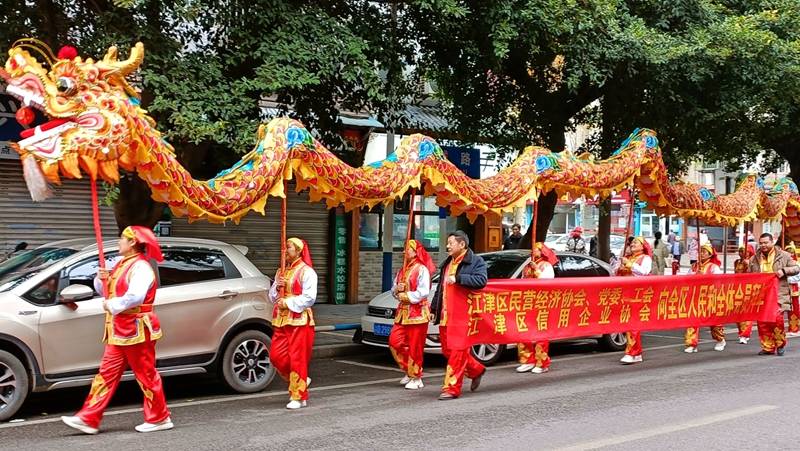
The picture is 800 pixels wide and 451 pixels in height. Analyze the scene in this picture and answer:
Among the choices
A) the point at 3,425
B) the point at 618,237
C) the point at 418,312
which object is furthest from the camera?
the point at 618,237

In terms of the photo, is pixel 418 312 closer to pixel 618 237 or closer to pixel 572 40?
pixel 572 40

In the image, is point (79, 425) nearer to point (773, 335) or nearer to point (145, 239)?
point (145, 239)

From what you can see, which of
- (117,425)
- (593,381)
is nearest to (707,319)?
(593,381)

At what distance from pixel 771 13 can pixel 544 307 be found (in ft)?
22.7

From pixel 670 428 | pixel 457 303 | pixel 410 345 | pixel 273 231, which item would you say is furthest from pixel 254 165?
pixel 273 231

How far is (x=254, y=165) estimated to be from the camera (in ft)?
26.4

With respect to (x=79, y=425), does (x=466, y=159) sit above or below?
above

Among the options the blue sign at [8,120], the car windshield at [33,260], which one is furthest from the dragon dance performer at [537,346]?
the blue sign at [8,120]

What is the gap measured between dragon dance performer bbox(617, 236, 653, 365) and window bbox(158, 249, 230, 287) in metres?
5.42

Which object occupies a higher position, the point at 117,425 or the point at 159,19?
the point at 159,19

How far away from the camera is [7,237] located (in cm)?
1391

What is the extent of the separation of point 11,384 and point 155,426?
1.37 m

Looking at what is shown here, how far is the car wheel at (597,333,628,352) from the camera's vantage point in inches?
500

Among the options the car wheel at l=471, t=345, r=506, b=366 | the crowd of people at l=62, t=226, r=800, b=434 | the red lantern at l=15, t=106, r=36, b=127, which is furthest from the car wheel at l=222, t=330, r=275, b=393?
the red lantern at l=15, t=106, r=36, b=127
